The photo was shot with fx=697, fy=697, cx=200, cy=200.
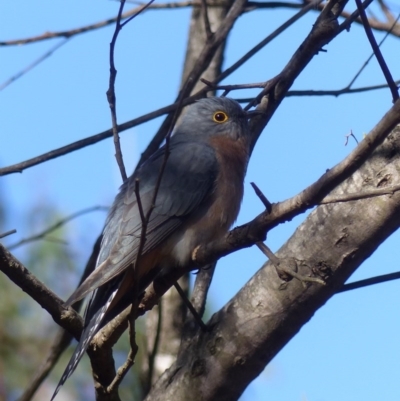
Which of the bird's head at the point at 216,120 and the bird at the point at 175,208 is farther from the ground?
the bird's head at the point at 216,120

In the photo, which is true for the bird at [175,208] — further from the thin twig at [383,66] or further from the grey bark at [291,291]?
the thin twig at [383,66]

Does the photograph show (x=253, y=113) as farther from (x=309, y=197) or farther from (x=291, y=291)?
(x=309, y=197)

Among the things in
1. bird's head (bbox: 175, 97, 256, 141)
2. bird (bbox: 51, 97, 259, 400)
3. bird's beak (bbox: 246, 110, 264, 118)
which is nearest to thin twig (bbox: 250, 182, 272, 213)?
bird (bbox: 51, 97, 259, 400)

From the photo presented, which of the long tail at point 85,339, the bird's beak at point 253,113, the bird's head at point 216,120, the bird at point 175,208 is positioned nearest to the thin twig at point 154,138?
the bird at point 175,208

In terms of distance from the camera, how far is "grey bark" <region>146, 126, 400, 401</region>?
11.5 ft

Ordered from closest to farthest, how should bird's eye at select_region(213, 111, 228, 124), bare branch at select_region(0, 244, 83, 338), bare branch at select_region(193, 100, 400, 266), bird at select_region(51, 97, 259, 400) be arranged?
bare branch at select_region(193, 100, 400, 266), bare branch at select_region(0, 244, 83, 338), bird at select_region(51, 97, 259, 400), bird's eye at select_region(213, 111, 228, 124)

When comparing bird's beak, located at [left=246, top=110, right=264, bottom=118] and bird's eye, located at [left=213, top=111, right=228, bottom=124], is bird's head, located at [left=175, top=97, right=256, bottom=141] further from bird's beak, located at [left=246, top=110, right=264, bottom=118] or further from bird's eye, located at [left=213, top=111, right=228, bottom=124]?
bird's beak, located at [left=246, top=110, right=264, bottom=118]

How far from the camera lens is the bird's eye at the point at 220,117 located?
231 inches

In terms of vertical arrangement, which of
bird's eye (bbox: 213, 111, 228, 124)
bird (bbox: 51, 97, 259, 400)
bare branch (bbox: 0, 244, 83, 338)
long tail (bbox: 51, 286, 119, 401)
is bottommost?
long tail (bbox: 51, 286, 119, 401)

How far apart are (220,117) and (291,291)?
258 cm

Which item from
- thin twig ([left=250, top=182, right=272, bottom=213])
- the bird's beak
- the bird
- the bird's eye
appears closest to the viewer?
thin twig ([left=250, top=182, right=272, bottom=213])

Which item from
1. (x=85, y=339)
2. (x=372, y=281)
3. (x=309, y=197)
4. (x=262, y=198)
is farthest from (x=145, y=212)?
(x=309, y=197)

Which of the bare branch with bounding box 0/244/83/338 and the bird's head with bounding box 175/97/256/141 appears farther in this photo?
the bird's head with bounding box 175/97/256/141

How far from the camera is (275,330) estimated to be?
3633 millimetres
